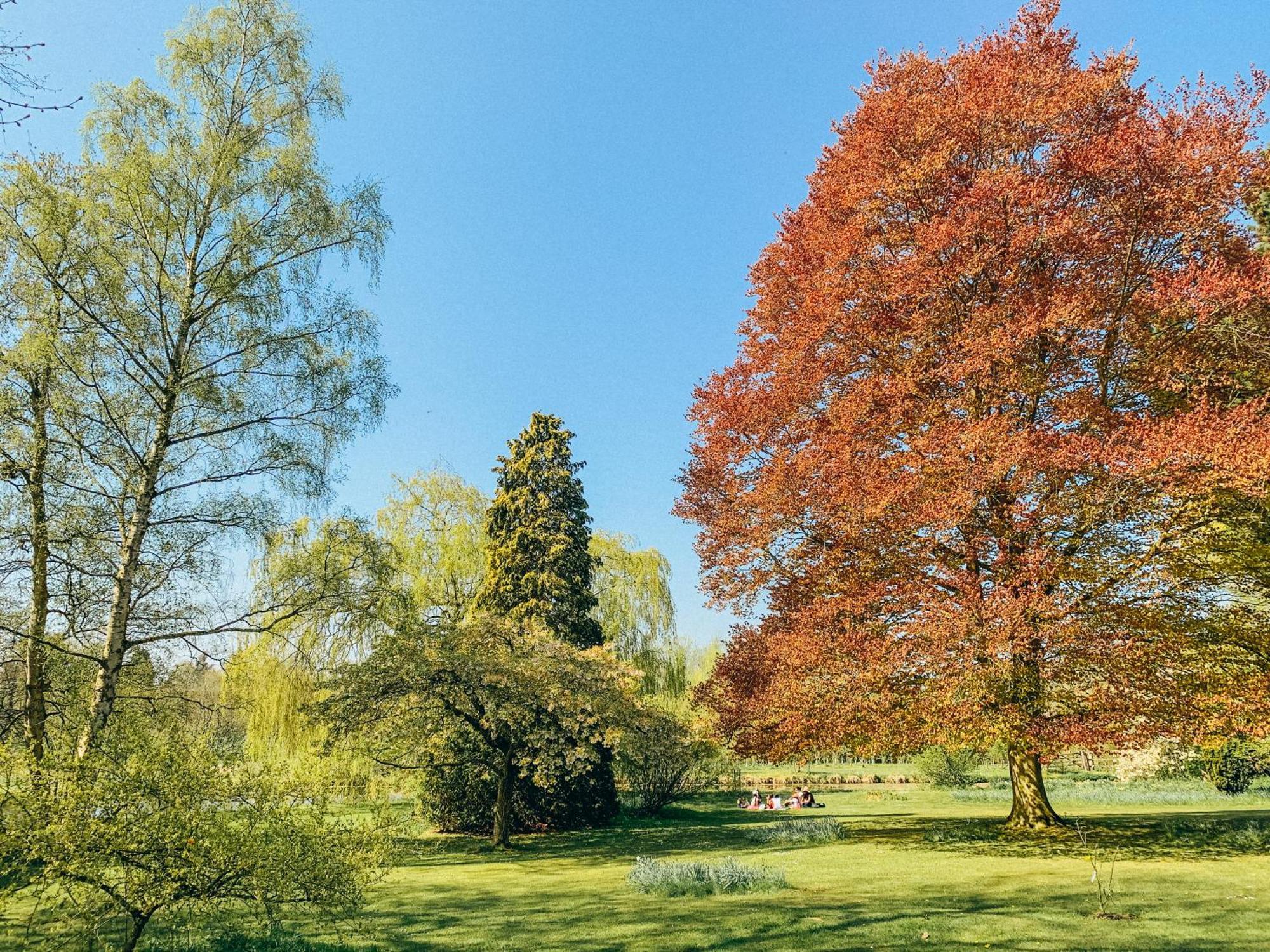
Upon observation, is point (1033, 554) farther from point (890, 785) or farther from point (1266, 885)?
point (890, 785)

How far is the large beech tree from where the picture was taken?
1152 centimetres

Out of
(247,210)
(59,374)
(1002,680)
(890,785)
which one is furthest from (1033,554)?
(890,785)

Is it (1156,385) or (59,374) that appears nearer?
(59,374)

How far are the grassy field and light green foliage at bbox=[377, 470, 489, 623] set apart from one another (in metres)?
9.80

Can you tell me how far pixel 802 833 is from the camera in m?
15.9

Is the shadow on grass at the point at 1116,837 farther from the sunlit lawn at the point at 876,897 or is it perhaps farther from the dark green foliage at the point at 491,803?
the dark green foliage at the point at 491,803

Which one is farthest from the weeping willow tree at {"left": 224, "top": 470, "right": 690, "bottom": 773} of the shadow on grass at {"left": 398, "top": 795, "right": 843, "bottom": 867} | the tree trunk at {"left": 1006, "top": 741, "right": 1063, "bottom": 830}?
the tree trunk at {"left": 1006, "top": 741, "right": 1063, "bottom": 830}

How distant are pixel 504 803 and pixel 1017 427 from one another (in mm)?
14159

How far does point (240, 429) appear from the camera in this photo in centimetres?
1205

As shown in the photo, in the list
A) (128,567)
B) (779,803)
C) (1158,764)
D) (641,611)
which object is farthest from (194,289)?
(1158,764)

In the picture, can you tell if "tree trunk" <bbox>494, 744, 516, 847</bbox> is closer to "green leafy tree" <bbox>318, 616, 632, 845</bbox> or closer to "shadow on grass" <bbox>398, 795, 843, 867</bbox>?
"green leafy tree" <bbox>318, 616, 632, 845</bbox>

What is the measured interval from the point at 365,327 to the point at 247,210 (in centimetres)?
274

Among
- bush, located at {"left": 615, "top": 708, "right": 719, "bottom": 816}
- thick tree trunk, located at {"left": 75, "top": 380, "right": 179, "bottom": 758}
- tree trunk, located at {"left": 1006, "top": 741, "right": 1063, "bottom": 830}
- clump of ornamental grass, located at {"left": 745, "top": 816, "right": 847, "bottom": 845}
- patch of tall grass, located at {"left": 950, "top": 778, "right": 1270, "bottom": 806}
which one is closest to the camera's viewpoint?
thick tree trunk, located at {"left": 75, "top": 380, "right": 179, "bottom": 758}

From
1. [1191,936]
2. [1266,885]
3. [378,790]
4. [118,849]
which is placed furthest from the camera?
[378,790]
